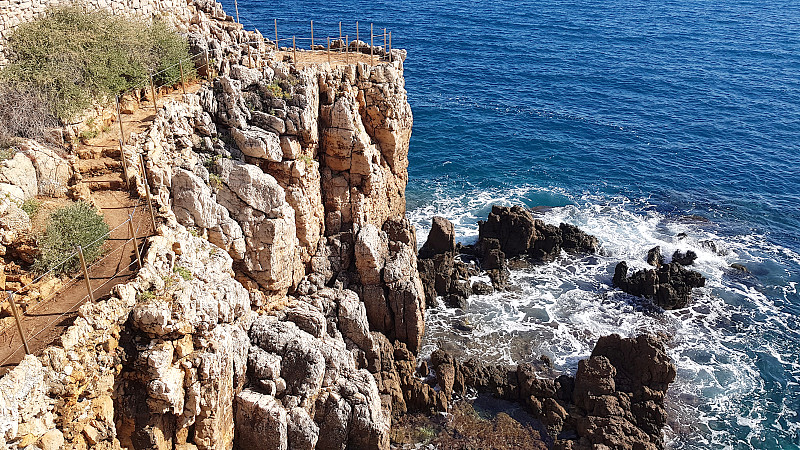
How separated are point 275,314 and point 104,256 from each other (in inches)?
312

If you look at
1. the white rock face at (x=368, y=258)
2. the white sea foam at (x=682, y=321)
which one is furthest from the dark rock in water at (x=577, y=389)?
the white rock face at (x=368, y=258)

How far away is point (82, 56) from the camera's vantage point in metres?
26.4

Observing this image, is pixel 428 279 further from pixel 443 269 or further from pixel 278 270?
pixel 278 270

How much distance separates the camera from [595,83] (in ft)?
219

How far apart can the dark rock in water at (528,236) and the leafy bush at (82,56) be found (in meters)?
22.3

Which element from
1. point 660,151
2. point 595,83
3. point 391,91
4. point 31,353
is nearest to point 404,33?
point 595,83

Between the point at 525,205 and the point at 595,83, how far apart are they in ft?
87.7

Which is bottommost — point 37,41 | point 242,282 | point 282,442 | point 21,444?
point 282,442

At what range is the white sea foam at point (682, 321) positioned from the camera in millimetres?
29969

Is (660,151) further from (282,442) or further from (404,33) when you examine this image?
(282,442)

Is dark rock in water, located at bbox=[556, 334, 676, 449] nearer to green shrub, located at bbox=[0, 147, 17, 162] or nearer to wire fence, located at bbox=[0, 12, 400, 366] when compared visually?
wire fence, located at bbox=[0, 12, 400, 366]

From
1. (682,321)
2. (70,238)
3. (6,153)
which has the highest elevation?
(6,153)

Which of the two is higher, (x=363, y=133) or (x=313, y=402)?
(x=363, y=133)

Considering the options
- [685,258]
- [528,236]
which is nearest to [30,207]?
[528,236]
